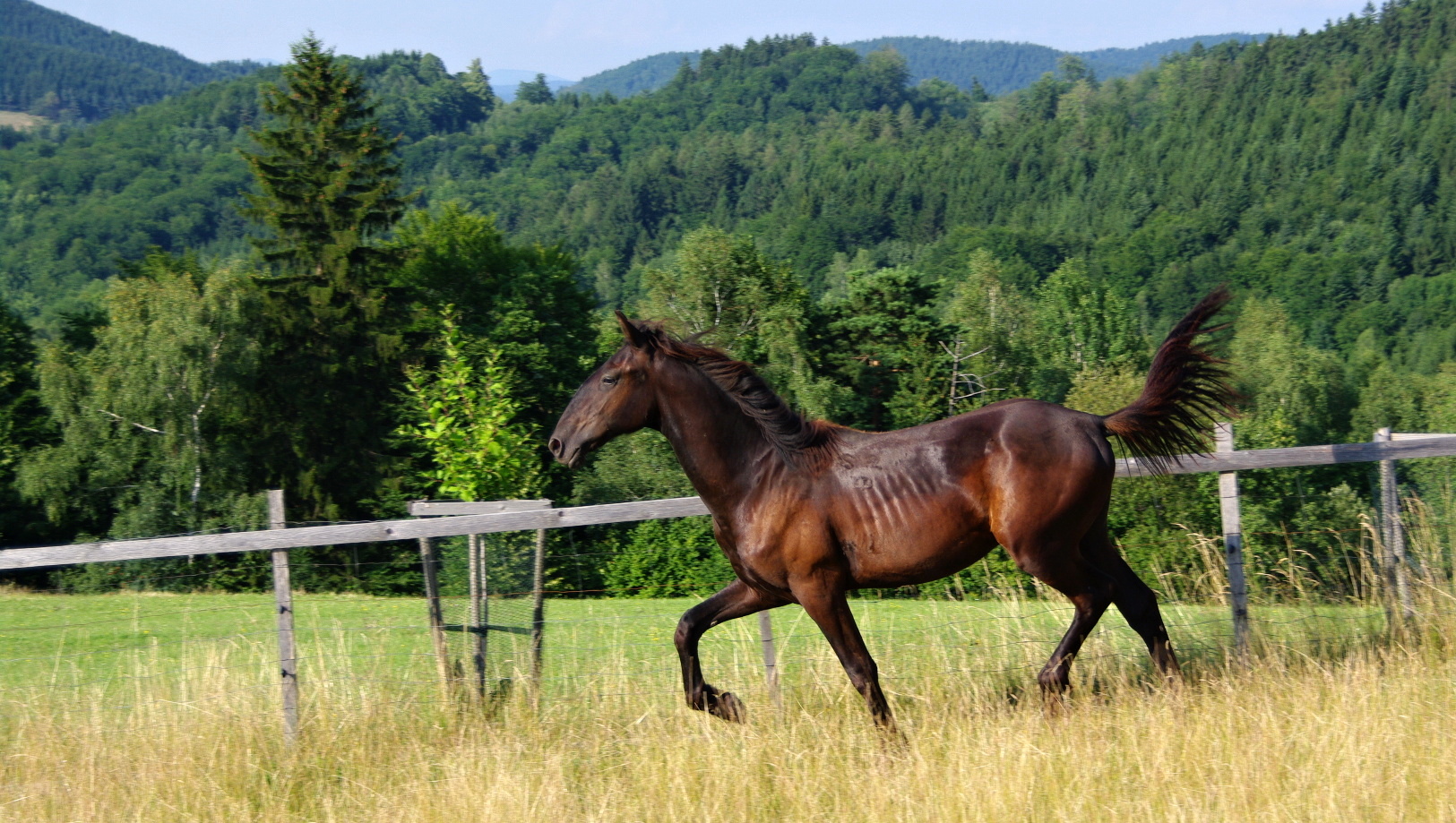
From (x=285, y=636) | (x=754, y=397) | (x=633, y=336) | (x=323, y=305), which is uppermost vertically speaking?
(x=323, y=305)

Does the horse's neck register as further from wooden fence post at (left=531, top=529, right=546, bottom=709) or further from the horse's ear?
wooden fence post at (left=531, top=529, right=546, bottom=709)

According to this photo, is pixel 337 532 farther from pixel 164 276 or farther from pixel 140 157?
pixel 140 157

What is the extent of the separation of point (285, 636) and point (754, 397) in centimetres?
290

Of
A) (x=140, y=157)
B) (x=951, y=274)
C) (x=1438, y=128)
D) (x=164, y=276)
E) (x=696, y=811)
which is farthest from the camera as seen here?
(x=140, y=157)

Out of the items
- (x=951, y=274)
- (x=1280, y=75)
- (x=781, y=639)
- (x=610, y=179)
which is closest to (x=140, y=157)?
(x=610, y=179)

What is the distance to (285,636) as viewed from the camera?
6570mm

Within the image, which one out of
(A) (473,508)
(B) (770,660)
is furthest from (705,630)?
(A) (473,508)

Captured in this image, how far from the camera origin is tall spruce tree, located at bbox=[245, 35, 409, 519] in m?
39.0

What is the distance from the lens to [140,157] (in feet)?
447

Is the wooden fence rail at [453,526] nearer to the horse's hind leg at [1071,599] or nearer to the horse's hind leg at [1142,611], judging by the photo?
the horse's hind leg at [1142,611]

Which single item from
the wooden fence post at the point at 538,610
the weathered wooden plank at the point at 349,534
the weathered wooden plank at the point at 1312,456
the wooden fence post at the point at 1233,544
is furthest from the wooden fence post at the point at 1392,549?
the wooden fence post at the point at 538,610

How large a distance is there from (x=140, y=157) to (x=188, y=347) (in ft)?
379

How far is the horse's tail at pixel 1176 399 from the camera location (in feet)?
20.1

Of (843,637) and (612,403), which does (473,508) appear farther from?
(843,637)
